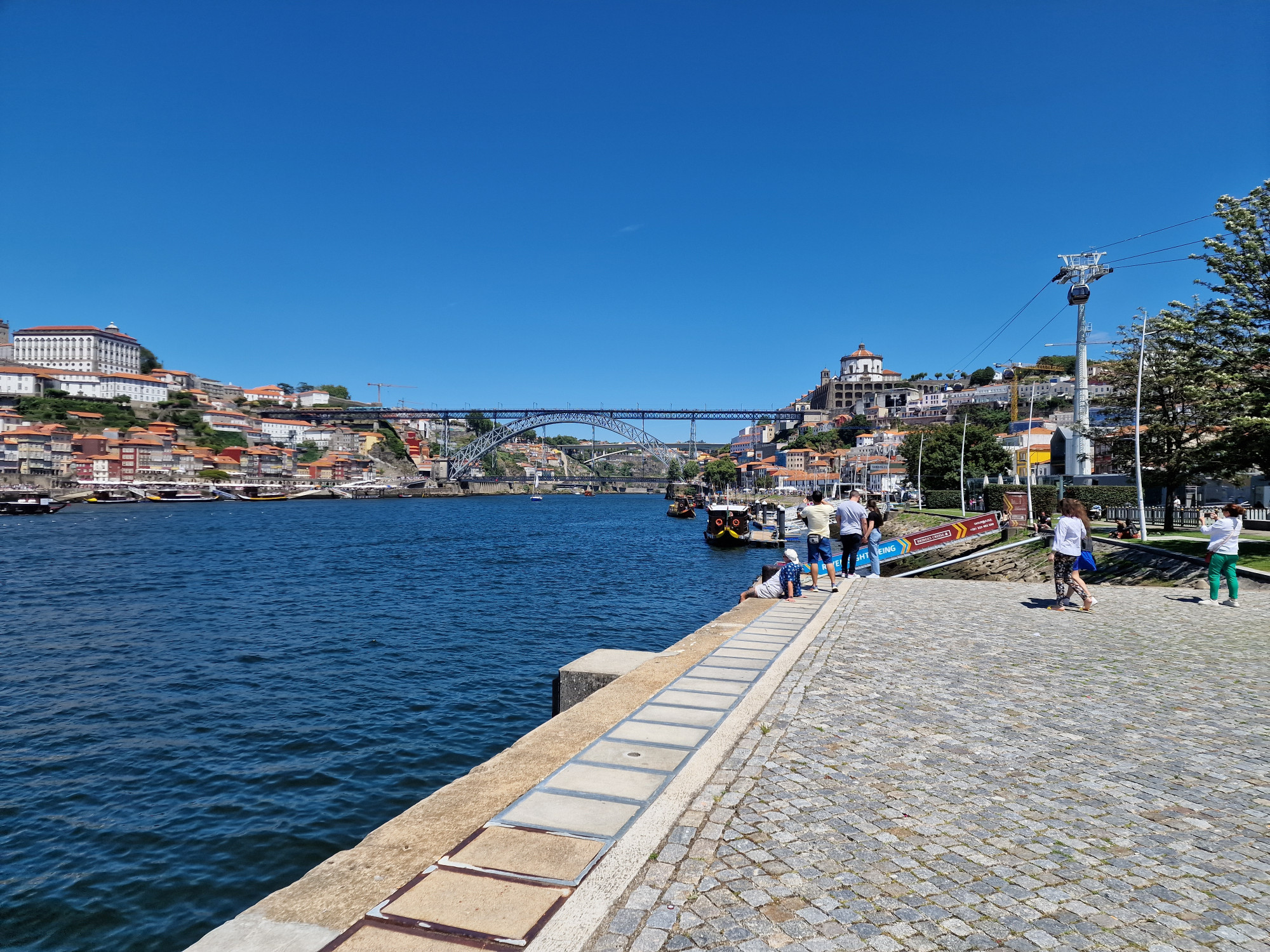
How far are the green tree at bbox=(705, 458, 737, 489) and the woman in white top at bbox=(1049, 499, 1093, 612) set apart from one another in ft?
356

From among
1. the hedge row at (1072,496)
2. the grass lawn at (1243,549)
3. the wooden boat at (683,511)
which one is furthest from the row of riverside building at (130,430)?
the grass lawn at (1243,549)

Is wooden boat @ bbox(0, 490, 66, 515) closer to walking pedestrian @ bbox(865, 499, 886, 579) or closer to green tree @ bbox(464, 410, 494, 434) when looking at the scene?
walking pedestrian @ bbox(865, 499, 886, 579)

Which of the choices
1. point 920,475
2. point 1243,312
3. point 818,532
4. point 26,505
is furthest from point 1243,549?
point 26,505

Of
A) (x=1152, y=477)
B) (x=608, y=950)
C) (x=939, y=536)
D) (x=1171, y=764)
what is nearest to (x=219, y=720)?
(x=608, y=950)

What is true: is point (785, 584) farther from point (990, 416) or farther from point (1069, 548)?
point (990, 416)

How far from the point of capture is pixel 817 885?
305 centimetres

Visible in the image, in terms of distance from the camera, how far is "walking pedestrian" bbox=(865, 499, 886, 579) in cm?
1419

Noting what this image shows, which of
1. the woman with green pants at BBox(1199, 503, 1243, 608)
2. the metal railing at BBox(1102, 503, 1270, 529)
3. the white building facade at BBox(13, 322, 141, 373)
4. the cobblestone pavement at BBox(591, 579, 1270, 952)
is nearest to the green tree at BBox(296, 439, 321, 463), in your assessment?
the white building facade at BBox(13, 322, 141, 373)

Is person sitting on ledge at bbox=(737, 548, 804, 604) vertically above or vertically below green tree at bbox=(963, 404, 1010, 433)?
below

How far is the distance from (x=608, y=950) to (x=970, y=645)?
6.44 m

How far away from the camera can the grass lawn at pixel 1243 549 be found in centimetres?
1446

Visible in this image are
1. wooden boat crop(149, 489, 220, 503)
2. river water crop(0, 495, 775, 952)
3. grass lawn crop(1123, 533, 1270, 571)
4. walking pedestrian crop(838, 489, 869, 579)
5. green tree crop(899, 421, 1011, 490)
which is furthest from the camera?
wooden boat crop(149, 489, 220, 503)

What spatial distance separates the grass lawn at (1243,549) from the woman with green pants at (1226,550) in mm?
4103

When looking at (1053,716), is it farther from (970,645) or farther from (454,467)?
(454,467)
